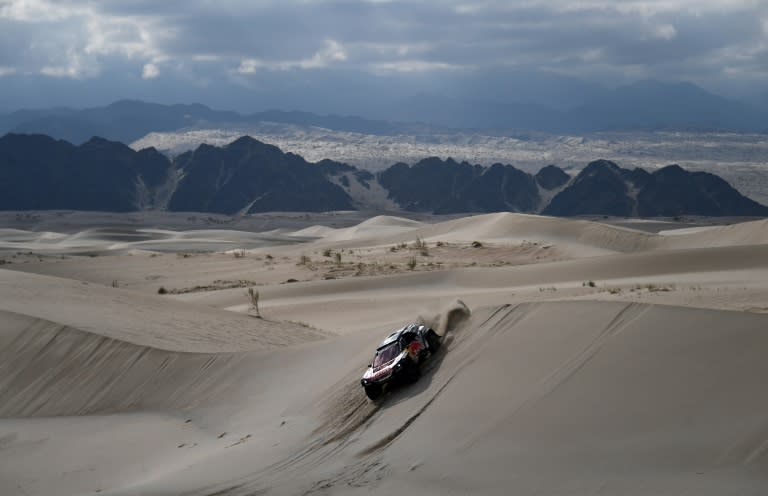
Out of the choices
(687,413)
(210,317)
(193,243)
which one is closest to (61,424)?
(210,317)

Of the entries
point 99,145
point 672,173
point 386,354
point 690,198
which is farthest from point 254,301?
point 99,145

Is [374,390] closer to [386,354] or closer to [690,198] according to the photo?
[386,354]

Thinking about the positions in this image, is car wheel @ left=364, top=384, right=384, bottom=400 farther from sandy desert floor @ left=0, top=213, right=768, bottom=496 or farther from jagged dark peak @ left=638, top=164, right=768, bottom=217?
jagged dark peak @ left=638, top=164, right=768, bottom=217

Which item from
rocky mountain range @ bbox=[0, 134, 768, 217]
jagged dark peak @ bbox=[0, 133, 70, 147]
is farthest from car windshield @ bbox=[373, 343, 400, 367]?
jagged dark peak @ bbox=[0, 133, 70, 147]

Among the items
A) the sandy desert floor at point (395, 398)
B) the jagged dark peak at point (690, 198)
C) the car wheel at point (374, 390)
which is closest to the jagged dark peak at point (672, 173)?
the jagged dark peak at point (690, 198)

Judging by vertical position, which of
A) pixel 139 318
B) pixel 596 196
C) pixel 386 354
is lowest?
pixel 596 196

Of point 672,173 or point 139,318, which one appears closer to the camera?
point 139,318
